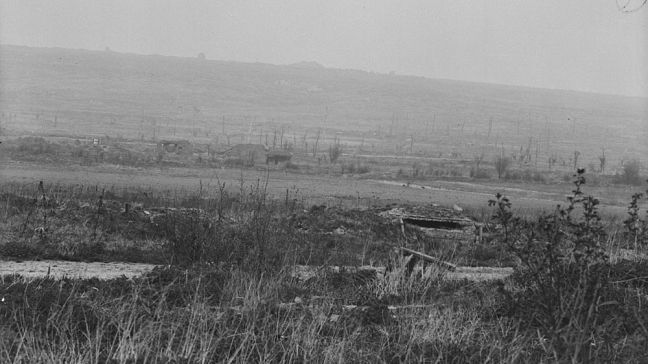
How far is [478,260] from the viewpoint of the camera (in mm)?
13516

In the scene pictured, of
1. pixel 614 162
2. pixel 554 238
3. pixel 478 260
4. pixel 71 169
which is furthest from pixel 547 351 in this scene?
pixel 614 162

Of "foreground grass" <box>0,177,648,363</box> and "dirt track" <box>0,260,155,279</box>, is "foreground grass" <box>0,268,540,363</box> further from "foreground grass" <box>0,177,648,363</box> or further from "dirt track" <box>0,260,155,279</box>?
"dirt track" <box>0,260,155,279</box>

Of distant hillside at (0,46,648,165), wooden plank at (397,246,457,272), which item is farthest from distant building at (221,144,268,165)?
wooden plank at (397,246,457,272)

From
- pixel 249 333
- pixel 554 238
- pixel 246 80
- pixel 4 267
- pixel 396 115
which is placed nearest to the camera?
pixel 249 333

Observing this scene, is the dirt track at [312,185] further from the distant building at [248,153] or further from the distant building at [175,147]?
the distant building at [175,147]

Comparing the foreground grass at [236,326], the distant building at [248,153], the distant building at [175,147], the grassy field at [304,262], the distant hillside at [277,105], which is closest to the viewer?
the foreground grass at [236,326]

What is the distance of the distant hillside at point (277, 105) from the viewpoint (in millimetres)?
74562

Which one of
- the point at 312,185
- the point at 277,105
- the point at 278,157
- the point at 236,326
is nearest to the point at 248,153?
the point at 278,157

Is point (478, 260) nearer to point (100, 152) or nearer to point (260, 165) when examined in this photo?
point (260, 165)

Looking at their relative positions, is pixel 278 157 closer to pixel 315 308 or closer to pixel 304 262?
pixel 304 262

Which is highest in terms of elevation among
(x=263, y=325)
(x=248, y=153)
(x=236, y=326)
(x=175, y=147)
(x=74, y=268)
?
(x=263, y=325)

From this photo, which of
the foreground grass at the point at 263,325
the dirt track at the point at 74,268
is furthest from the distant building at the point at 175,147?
the foreground grass at the point at 263,325

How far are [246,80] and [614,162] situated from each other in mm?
61873

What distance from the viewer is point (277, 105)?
9119 cm
